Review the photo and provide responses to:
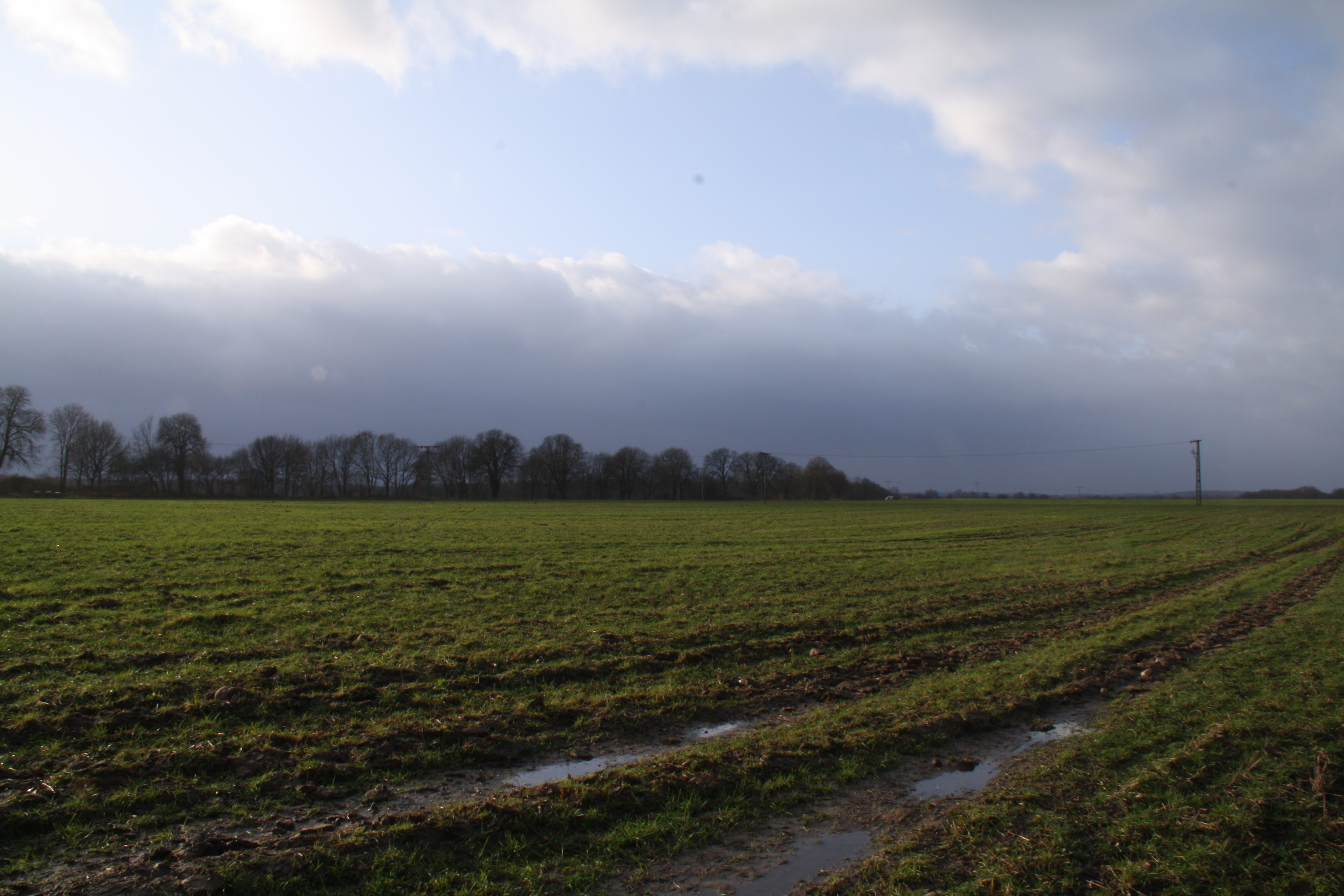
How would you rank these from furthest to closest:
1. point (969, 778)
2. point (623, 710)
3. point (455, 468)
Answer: point (455, 468) < point (623, 710) < point (969, 778)

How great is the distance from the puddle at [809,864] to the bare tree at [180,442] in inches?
6144

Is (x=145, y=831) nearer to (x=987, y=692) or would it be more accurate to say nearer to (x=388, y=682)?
(x=388, y=682)

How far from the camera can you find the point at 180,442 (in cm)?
13188

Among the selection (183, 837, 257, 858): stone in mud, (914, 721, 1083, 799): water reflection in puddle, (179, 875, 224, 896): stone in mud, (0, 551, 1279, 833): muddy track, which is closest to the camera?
(179, 875, 224, 896): stone in mud

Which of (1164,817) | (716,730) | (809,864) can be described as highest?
(1164,817)

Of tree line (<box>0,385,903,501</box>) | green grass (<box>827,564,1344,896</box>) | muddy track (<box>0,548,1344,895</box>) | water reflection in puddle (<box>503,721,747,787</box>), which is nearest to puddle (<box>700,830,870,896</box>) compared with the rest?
green grass (<box>827,564,1344,896</box>)

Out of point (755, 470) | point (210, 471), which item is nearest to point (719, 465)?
point (755, 470)

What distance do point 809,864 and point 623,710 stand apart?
3741mm

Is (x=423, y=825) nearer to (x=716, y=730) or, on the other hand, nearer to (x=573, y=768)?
(x=573, y=768)

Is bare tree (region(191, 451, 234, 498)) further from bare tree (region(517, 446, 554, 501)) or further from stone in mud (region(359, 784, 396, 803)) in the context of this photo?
stone in mud (region(359, 784, 396, 803))

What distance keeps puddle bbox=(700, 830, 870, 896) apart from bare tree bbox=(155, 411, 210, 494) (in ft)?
512

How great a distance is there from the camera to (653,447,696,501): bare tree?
170 metres

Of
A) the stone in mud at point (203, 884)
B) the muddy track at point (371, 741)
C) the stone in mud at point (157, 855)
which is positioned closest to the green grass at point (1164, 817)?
the muddy track at point (371, 741)

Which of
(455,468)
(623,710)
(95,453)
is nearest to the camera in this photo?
(623,710)
